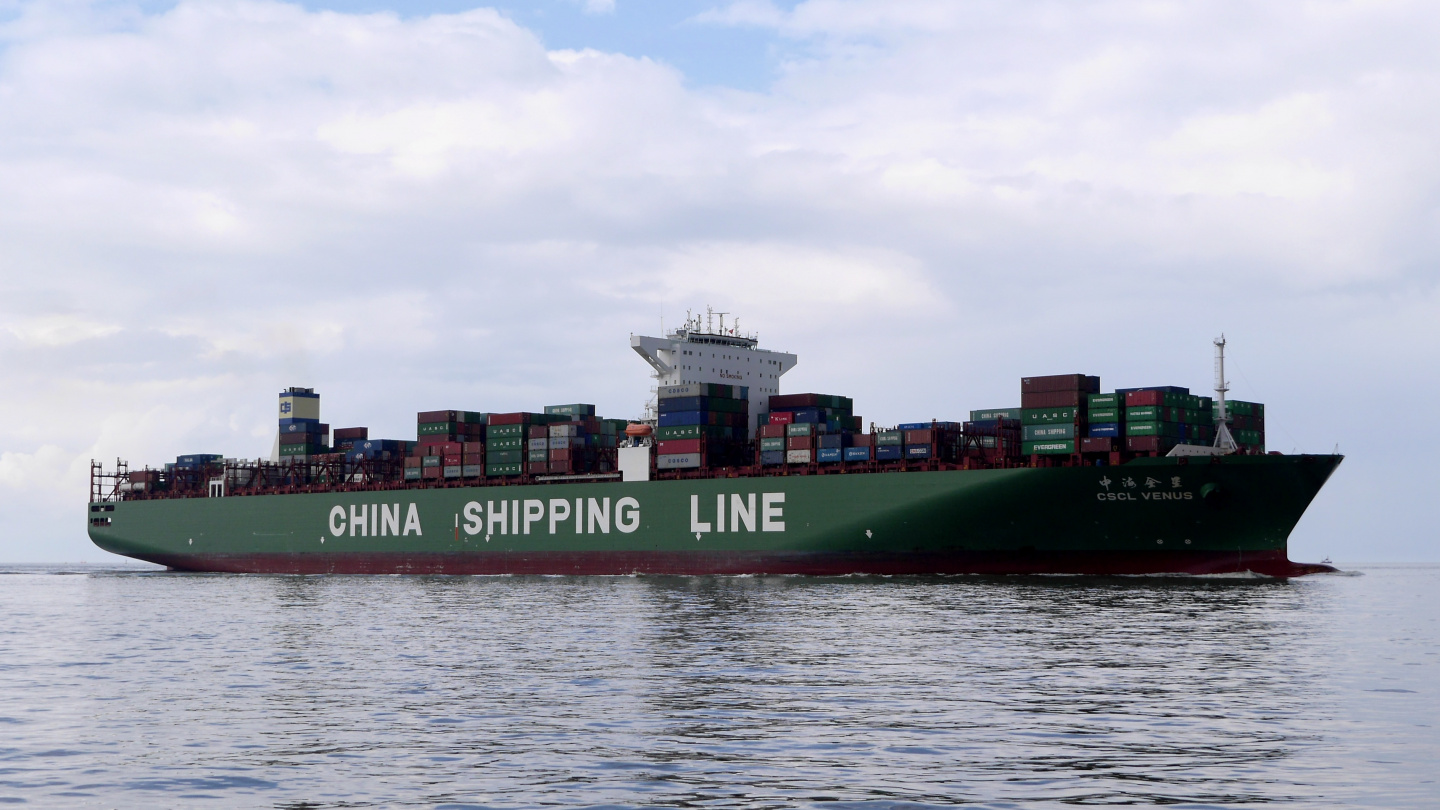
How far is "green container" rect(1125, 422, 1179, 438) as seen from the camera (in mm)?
50531

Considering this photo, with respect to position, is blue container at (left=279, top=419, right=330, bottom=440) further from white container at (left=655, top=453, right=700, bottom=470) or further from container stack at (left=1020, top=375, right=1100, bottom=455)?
container stack at (left=1020, top=375, right=1100, bottom=455)

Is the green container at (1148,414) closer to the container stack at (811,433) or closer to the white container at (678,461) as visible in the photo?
the container stack at (811,433)

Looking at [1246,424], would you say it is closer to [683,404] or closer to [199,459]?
[683,404]

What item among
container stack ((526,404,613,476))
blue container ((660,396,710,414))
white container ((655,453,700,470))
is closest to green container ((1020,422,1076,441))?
white container ((655,453,700,470))

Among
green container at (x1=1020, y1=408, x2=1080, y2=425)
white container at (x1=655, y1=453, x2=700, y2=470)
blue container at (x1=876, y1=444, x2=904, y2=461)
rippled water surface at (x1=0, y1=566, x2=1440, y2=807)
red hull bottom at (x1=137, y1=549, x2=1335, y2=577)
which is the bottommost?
red hull bottom at (x1=137, y1=549, x2=1335, y2=577)

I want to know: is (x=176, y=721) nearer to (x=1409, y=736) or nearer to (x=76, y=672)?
(x=76, y=672)

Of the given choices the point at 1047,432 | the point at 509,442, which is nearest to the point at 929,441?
the point at 1047,432

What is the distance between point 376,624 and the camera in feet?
116

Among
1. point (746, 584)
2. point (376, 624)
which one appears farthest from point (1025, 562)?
point (376, 624)

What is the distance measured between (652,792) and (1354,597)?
4447cm

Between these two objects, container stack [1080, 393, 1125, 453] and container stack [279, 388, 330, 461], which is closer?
container stack [1080, 393, 1125, 453]

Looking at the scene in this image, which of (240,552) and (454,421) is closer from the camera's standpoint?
(454,421)

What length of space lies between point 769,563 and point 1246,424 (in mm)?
21708

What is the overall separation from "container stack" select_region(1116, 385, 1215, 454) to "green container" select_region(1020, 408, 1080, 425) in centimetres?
208
